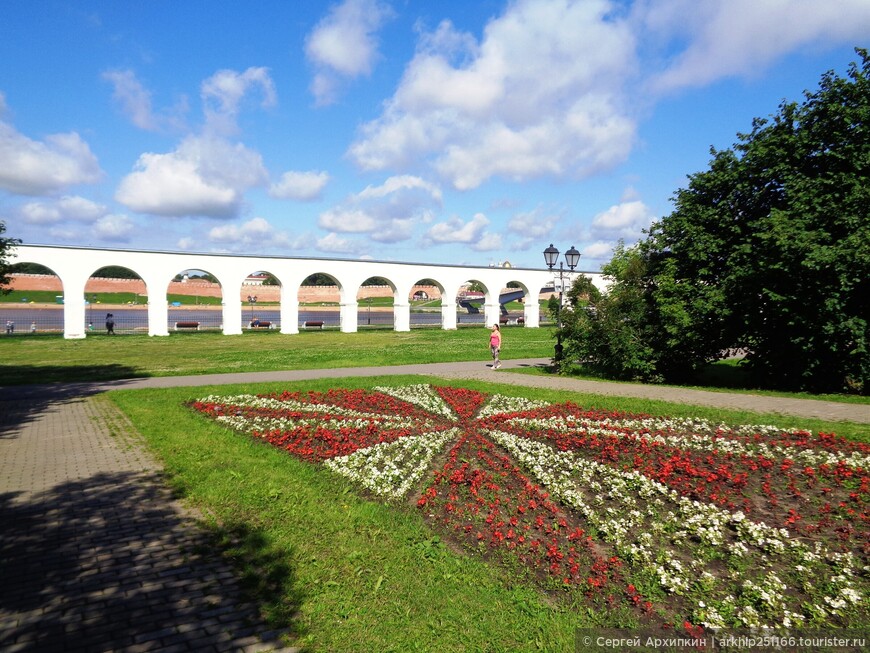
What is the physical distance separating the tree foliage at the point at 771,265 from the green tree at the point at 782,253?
3 cm

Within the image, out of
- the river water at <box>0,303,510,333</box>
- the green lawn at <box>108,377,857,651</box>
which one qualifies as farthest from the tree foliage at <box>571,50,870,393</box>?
the river water at <box>0,303,510,333</box>

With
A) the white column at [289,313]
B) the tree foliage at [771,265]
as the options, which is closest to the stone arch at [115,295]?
the white column at [289,313]

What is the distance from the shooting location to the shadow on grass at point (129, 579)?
3.67 metres

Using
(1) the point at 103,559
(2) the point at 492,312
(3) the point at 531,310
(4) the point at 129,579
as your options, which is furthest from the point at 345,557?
(3) the point at 531,310

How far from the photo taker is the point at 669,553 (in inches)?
191

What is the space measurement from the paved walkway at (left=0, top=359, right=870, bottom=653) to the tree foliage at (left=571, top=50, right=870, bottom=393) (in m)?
12.5

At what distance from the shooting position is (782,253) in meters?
12.3

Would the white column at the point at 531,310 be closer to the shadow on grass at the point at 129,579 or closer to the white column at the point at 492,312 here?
the white column at the point at 492,312

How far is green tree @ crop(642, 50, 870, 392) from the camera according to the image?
12.1 metres

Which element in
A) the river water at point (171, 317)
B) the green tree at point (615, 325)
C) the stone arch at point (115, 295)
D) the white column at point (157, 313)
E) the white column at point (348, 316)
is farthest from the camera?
the stone arch at point (115, 295)

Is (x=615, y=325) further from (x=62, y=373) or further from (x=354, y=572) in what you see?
(x=62, y=373)

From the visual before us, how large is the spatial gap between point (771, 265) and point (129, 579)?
1325cm

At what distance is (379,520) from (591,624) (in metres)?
2.36

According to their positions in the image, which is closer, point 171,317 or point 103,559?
point 103,559
